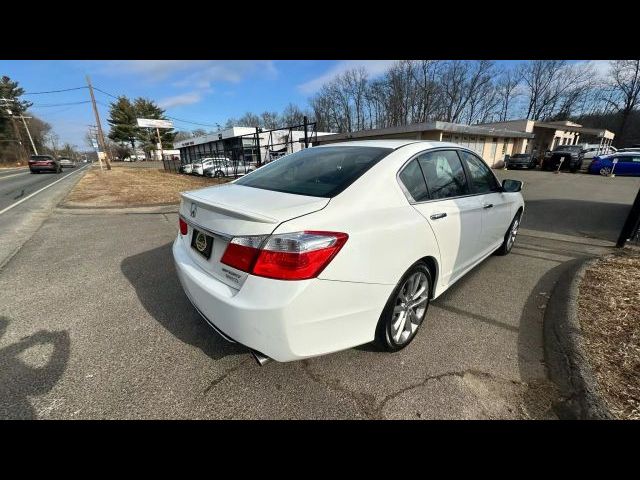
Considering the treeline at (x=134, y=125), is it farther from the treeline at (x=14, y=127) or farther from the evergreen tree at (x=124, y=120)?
the treeline at (x=14, y=127)

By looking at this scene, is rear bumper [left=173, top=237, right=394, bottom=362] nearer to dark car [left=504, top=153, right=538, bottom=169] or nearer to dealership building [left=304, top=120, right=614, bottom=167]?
dealership building [left=304, top=120, right=614, bottom=167]

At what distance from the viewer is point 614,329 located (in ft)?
8.24

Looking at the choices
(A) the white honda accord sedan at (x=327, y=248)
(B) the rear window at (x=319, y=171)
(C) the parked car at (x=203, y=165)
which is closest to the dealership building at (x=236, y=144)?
Answer: (C) the parked car at (x=203, y=165)

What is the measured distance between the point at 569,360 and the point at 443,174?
1.78 meters

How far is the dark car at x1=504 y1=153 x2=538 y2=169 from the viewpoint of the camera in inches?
910

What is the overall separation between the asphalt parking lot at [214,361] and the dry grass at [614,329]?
1.12 feet

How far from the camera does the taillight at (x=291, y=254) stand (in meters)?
1.53

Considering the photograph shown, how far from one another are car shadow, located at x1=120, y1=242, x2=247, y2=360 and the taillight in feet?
2.25

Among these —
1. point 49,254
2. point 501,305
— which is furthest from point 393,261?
point 49,254

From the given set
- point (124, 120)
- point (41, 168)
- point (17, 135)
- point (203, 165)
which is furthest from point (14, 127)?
point (203, 165)

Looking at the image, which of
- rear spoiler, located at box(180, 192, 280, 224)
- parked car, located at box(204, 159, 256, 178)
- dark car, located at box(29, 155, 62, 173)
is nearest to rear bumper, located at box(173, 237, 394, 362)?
rear spoiler, located at box(180, 192, 280, 224)
